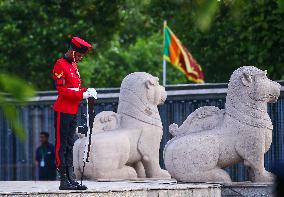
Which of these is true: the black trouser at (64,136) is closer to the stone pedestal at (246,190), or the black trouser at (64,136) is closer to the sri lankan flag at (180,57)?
the stone pedestal at (246,190)

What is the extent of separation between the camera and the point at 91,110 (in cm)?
1284

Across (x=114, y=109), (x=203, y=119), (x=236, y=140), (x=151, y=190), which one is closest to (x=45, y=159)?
(x=114, y=109)

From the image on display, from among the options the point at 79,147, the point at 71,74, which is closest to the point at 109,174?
the point at 79,147

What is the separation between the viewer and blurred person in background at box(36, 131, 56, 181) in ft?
76.4

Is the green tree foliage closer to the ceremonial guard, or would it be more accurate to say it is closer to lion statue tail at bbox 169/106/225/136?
lion statue tail at bbox 169/106/225/136

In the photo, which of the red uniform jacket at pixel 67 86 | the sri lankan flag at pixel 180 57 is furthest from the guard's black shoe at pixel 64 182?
the sri lankan flag at pixel 180 57

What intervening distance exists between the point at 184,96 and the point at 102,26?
15.6 meters

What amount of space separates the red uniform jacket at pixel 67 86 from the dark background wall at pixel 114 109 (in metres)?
6.44

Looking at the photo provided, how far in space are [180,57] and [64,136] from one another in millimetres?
19752

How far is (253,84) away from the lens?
14938mm

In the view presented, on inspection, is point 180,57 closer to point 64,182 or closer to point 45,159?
point 45,159

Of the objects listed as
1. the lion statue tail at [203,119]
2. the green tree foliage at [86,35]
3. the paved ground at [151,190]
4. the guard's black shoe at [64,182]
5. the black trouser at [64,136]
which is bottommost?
the paved ground at [151,190]

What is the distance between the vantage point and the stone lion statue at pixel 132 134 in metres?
16.3

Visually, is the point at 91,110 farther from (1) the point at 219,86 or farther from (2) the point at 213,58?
(2) the point at 213,58
